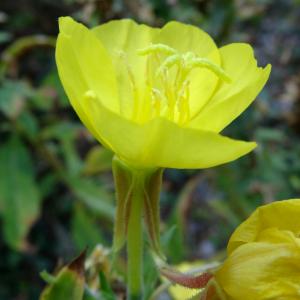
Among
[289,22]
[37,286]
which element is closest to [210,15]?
[289,22]

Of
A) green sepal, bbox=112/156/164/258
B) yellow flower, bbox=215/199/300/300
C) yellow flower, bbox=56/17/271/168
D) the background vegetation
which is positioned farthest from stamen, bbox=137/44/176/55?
the background vegetation

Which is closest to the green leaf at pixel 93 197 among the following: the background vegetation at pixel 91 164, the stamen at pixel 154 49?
the background vegetation at pixel 91 164

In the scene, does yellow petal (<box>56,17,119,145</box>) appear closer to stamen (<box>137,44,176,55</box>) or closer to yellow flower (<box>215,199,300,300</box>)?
stamen (<box>137,44,176,55</box>)

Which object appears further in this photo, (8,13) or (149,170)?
(8,13)

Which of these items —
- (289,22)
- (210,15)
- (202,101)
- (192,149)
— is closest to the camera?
(192,149)

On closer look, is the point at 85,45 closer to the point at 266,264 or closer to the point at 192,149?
the point at 192,149

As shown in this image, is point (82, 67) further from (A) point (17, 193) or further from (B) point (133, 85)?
(A) point (17, 193)
